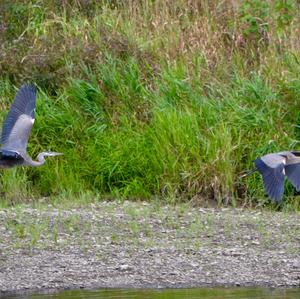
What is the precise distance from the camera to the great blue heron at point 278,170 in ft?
28.0

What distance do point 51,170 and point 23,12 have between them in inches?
126

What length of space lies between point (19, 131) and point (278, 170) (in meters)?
2.88

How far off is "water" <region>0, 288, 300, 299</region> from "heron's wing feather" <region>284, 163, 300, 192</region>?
1226mm

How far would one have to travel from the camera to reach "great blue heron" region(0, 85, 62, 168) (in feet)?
33.5

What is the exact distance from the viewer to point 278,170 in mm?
8711

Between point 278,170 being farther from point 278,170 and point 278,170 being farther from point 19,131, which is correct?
point 19,131

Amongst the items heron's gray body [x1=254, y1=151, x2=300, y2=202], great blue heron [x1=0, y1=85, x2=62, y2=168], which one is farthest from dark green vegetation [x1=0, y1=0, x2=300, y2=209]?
heron's gray body [x1=254, y1=151, x2=300, y2=202]

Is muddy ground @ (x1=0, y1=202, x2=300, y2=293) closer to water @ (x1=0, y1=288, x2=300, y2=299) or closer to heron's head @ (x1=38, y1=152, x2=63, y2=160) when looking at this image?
water @ (x1=0, y1=288, x2=300, y2=299)

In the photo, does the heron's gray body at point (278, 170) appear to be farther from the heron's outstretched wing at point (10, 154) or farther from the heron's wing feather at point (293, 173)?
→ the heron's outstretched wing at point (10, 154)

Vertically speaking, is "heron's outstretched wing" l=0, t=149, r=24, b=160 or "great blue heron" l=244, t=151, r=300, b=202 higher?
"great blue heron" l=244, t=151, r=300, b=202

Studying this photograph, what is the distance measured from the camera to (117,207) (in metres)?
10.8

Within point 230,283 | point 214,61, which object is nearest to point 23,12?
point 214,61

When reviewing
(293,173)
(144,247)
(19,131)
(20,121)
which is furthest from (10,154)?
(293,173)

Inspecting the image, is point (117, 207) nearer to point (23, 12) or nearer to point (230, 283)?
point (230, 283)
